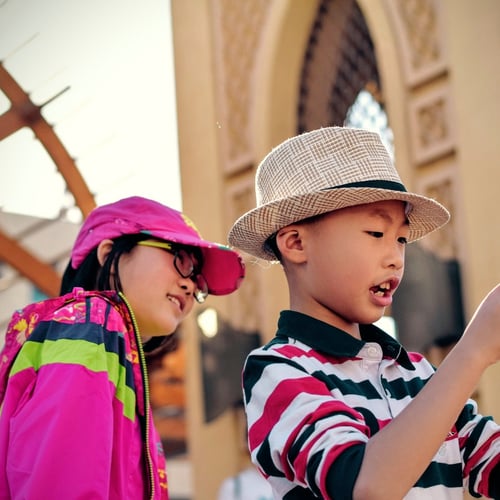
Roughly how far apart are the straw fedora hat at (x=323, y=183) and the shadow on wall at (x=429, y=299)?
10.7 feet

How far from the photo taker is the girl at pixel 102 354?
5.91ft

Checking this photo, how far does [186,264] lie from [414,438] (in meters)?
1.19

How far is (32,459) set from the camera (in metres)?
1.80

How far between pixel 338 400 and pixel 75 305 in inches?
33.0

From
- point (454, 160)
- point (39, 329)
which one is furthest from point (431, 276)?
point (39, 329)

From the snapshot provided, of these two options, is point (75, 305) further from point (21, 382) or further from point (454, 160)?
point (454, 160)

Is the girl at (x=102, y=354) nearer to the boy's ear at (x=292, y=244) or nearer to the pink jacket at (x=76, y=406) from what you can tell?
the pink jacket at (x=76, y=406)

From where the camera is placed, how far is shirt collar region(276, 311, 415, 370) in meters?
1.56

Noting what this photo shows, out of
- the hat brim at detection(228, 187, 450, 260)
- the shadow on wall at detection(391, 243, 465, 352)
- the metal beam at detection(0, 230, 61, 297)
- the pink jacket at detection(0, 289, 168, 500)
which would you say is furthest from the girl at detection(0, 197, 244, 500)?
the shadow on wall at detection(391, 243, 465, 352)

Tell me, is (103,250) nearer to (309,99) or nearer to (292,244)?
(292,244)

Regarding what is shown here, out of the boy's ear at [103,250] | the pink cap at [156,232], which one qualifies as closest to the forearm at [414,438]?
the pink cap at [156,232]

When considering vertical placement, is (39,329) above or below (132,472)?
above

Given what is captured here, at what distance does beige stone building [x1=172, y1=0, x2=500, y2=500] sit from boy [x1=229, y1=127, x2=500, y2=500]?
3.40m

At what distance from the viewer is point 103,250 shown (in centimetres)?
233
